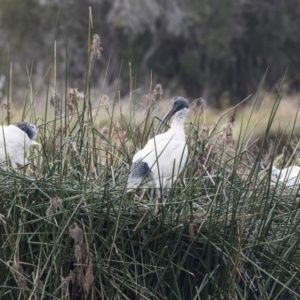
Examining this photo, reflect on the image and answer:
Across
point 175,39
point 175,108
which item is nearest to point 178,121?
point 175,108

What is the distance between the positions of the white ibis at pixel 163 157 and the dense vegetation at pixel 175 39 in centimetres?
1498

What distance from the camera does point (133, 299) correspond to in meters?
3.05

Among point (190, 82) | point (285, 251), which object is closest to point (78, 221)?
point (285, 251)

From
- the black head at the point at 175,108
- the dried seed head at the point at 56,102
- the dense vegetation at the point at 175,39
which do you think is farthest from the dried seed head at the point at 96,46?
the dense vegetation at the point at 175,39

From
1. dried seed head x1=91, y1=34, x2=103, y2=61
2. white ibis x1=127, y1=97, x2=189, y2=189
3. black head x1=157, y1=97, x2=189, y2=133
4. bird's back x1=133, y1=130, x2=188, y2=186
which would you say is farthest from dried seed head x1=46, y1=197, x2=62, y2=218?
black head x1=157, y1=97, x2=189, y2=133

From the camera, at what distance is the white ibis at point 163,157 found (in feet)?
10.4

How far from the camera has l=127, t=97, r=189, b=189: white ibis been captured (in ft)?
10.4

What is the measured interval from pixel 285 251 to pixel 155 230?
0.43m

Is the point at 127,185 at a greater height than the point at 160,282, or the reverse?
the point at 127,185

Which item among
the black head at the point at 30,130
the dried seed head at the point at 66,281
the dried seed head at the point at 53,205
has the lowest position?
the dried seed head at the point at 66,281

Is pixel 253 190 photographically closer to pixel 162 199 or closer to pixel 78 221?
pixel 162 199

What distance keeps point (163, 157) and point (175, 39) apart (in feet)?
60.0

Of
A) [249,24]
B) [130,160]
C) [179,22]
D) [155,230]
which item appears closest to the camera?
[155,230]

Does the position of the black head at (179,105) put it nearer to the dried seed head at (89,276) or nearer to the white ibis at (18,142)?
the white ibis at (18,142)
